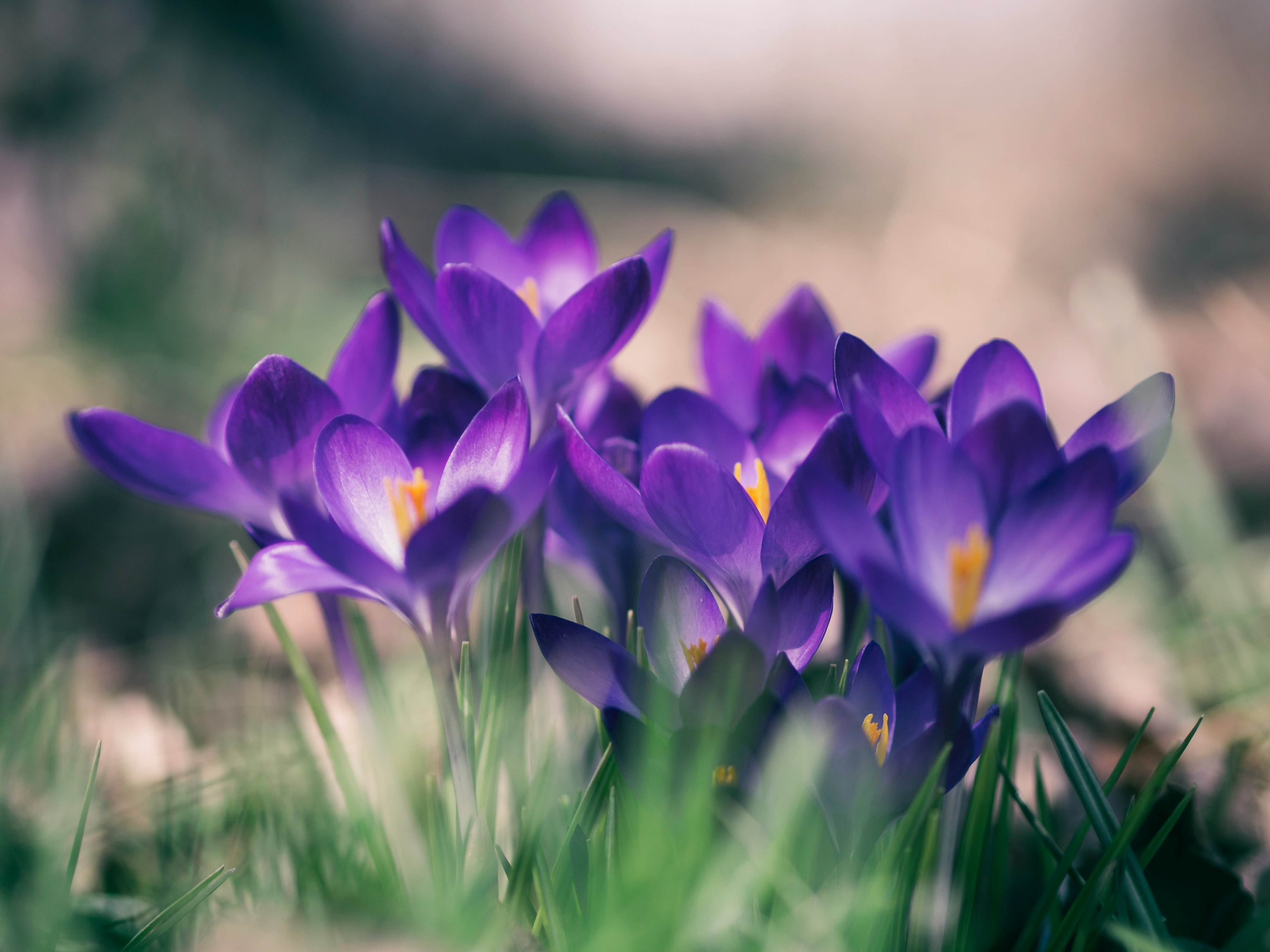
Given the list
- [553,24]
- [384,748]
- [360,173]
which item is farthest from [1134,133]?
[384,748]

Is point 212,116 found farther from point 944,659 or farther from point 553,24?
point 944,659

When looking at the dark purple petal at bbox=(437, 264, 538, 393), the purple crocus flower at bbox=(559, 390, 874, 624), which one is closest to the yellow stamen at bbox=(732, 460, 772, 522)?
the purple crocus flower at bbox=(559, 390, 874, 624)

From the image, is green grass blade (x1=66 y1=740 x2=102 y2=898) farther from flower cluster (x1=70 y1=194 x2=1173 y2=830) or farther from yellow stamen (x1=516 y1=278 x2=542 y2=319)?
yellow stamen (x1=516 y1=278 x2=542 y2=319)

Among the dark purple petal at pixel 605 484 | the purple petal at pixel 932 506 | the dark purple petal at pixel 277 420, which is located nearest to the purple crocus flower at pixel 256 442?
the dark purple petal at pixel 277 420

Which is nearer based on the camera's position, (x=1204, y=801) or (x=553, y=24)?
(x=1204, y=801)

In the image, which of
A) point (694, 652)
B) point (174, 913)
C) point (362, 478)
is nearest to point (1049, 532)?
point (694, 652)

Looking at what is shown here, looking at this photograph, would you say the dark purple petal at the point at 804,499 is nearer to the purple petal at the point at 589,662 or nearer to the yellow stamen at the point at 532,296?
the purple petal at the point at 589,662
